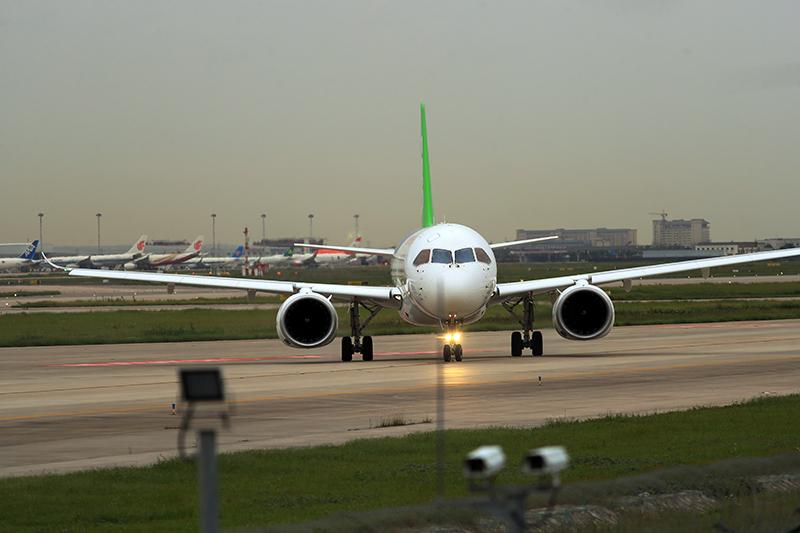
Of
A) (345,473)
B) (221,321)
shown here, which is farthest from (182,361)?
(345,473)

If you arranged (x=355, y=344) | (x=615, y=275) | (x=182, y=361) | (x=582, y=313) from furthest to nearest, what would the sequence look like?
(x=615, y=275) < (x=355, y=344) < (x=182, y=361) < (x=582, y=313)

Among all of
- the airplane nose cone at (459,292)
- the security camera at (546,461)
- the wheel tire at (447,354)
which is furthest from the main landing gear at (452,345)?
the security camera at (546,461)

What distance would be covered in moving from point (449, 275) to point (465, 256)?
972mm

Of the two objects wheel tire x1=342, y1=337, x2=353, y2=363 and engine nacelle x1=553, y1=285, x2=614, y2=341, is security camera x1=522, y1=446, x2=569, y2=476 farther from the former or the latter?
wheel tire x1=342, y1=337, x2=353, y2=363

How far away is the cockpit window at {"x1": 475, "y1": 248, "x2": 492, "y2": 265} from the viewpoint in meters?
38.4

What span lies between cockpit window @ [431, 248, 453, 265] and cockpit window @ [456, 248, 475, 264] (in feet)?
0.66

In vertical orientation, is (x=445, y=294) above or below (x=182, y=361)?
above

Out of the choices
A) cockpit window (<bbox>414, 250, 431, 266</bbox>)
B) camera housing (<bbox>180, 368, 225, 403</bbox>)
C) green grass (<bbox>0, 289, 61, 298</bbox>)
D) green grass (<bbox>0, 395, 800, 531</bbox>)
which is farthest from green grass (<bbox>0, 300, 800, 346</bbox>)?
camera housing (<bbox>180, 368, 225, 403</bbox>)

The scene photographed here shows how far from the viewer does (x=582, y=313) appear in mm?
40469

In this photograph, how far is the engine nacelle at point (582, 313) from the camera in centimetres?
3988

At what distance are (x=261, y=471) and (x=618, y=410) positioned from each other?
9444mm

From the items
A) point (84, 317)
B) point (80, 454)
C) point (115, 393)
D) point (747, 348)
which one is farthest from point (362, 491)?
point (84, 317)

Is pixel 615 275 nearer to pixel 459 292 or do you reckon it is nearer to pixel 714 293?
pixel 459 292

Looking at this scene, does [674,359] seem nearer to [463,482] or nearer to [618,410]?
[618,410]
